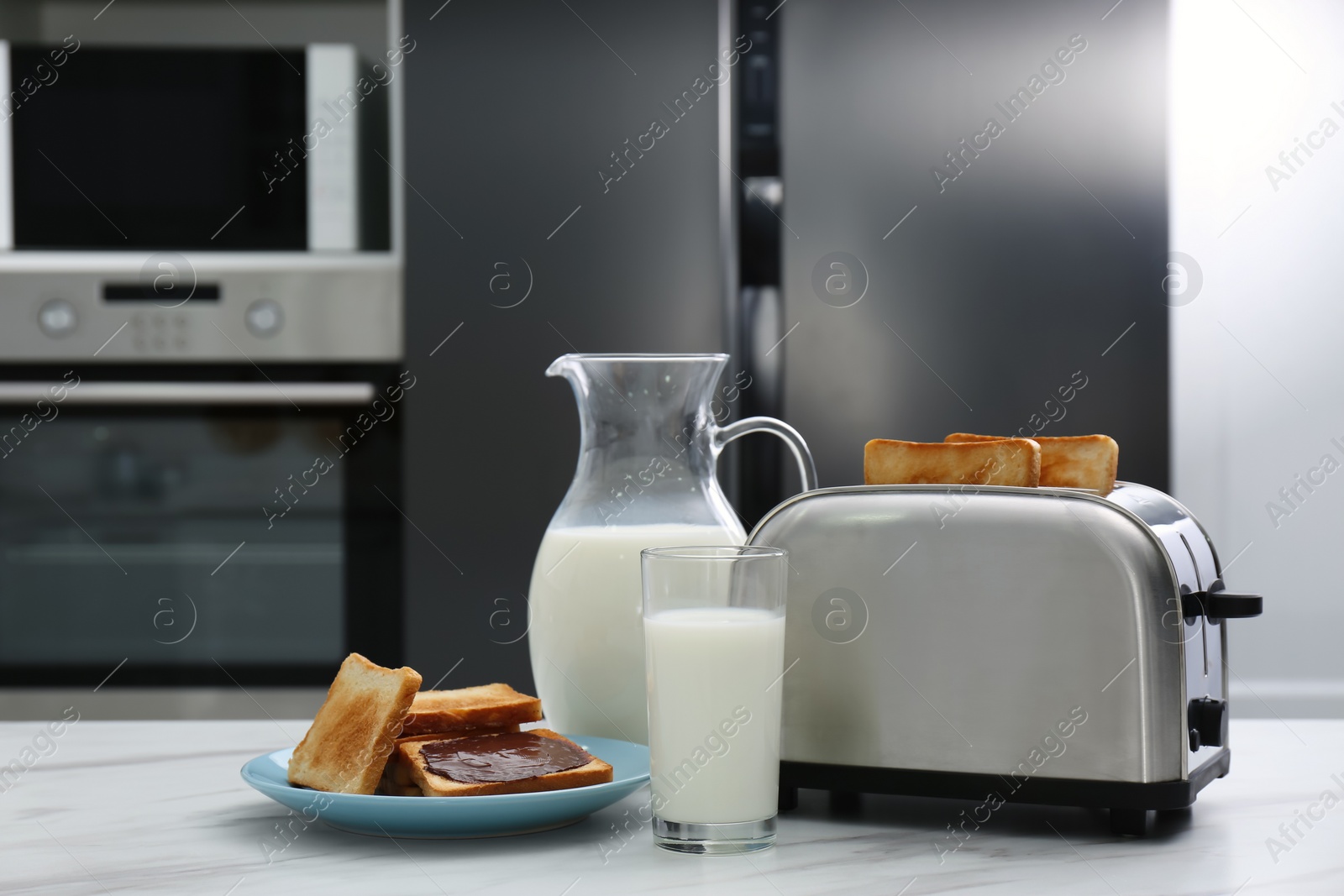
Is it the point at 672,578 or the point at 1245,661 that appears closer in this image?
the point at 672,578

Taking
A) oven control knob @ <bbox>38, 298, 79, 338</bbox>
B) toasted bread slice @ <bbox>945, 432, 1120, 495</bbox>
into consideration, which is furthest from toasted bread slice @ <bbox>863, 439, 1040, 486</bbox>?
oven control knob @ <bbox>38, 298, 79, 338</bbox>

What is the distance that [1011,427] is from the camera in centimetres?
193

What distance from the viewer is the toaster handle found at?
695 millimetres

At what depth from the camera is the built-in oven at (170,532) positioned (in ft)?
6.09

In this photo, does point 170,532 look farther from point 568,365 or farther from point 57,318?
point 568,365

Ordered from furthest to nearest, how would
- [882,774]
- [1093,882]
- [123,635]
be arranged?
[123,635] < [882,774] < [1093,882]

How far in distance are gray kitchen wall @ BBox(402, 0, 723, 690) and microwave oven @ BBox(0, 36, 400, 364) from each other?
68mm

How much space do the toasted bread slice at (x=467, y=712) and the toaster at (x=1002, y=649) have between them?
162mm

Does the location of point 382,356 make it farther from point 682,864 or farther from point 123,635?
point 682,864

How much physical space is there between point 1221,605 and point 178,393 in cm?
155

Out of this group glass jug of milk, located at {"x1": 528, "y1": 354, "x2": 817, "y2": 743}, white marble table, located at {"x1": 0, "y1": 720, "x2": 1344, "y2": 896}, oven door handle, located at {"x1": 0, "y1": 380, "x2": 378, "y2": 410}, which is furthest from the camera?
oven door handle, located at {"x1": 0, "y1": 380, "x2": 378, "y2": 410}

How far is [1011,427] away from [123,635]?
4.59 feet

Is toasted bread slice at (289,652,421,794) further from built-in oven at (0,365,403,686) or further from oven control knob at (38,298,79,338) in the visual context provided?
oven control knob at (38,298,79,338)

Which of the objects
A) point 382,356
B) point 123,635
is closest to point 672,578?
point 382,356
